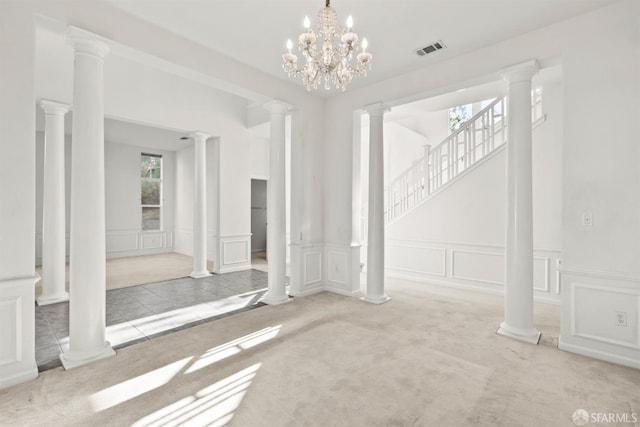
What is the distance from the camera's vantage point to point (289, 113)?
5.08m

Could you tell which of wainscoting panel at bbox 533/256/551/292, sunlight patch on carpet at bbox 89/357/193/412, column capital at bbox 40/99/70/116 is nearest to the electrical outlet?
wainscoting panel at bbox 533/256/551/292

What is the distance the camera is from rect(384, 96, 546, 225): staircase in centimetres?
532

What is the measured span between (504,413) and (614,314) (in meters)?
1.67

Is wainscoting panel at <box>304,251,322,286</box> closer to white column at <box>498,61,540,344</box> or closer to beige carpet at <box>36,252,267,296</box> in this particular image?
beige carpet at <box>36,252,267,296</box>

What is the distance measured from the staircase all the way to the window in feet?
23.9

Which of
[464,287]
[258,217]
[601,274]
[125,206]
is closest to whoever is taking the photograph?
[601,274]

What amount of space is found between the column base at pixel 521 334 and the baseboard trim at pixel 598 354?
209mm

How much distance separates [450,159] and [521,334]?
3451 millimetres

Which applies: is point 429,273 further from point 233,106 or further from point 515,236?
point 233,106

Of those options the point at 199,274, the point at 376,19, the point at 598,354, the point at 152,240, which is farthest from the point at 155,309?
A: the point at 152,240

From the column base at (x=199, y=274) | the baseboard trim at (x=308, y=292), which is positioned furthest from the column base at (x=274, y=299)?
the column base at (x=199, y=274)

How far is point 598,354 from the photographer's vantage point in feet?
9.45

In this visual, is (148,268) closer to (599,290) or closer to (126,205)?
(126,205)

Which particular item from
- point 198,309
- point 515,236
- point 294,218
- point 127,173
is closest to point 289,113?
point 294,218
